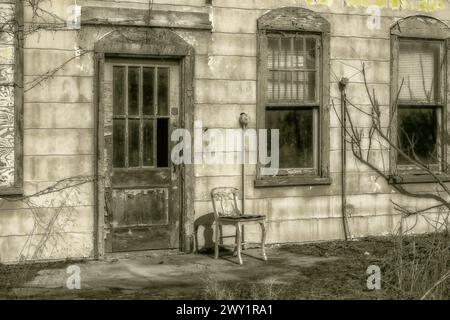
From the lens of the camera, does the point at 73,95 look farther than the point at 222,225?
No

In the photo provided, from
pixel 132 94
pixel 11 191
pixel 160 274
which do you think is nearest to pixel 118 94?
pixel 132 94

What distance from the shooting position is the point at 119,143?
891cm

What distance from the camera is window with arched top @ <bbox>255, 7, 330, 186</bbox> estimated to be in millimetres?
9672

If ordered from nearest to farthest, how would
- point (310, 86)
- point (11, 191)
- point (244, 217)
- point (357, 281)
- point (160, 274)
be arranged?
point (357, 281) → point (160, 274) → point (11, 191) → point (244, 217) → point (310, 86)

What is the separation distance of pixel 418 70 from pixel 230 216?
3.67 metres

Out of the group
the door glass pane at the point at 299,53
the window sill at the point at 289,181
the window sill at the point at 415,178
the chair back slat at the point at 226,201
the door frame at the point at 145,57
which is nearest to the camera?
the door frame at the point at 145,57

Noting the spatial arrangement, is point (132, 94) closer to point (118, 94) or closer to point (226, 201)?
point (118, 94)

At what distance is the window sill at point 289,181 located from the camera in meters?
9.59

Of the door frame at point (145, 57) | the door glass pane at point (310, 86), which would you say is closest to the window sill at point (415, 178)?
the door glass pane at point (310, 86)

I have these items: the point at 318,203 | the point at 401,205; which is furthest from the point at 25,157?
the point at 401,205

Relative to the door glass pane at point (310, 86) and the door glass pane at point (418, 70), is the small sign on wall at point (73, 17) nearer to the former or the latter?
the door glass pane at point (310, 86)

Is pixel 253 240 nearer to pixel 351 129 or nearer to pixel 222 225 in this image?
pixel 222 225
